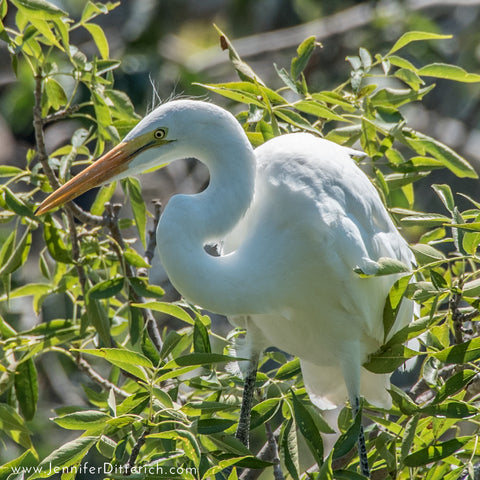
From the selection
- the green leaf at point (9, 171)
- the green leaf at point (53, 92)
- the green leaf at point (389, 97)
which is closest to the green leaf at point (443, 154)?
the green leaf at point (389, 97)

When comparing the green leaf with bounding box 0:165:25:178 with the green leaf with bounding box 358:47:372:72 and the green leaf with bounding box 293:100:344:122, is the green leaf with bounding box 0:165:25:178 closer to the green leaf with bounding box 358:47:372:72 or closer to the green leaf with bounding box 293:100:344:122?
the green leaf with bounding box 293:100:344:122

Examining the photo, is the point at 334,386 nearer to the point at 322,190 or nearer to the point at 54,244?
the point at 322,190

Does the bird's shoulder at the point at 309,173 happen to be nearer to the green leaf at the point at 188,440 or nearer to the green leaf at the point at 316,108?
the green leaf at the point at 316,108

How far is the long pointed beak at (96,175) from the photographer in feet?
5.48

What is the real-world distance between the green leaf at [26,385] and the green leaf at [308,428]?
79 cm

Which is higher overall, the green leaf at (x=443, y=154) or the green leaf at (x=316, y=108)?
the green leaf at (x=316, y=108)

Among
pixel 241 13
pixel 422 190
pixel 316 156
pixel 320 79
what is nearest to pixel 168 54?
pixel 241 13

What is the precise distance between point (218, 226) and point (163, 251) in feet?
0.45

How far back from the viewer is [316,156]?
1834 mm

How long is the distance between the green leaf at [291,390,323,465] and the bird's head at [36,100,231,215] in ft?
1.99

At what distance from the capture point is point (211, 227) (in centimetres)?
163

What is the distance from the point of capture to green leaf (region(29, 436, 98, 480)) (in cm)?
138

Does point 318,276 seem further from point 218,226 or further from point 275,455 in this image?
point 275,455

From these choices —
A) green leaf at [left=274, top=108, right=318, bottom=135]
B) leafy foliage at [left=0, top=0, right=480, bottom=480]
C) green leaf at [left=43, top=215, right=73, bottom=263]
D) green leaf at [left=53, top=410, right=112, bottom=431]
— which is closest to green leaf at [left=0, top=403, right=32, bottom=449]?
leafy foliage at [left=0, top=0, right=480, bottom=480]
